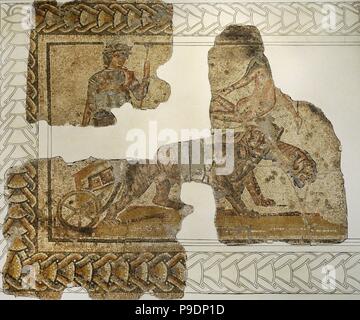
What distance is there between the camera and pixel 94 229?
2.82 metres

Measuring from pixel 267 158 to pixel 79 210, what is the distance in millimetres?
1059

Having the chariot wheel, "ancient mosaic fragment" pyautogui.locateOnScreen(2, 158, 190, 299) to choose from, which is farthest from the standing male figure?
the chariot wheel

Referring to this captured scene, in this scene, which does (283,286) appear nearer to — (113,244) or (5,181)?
(113,244)

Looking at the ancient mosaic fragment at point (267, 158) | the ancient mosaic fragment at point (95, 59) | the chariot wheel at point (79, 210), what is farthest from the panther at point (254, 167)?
the chariot wheel at point (79, 210)

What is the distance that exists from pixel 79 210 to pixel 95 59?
0.84 m

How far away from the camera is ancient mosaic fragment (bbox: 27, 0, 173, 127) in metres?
2.87

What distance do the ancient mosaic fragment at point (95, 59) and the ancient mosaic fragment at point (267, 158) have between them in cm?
35

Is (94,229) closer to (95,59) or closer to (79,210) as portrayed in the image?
(79,210)

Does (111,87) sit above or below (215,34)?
below

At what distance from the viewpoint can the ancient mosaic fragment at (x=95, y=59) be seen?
2869 mm

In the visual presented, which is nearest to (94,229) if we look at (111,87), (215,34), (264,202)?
(111,87)

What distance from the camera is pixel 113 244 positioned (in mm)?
2811

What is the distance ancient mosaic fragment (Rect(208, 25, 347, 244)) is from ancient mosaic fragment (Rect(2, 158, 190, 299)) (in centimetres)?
32

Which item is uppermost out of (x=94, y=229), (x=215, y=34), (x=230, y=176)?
(x=215, y=34)
